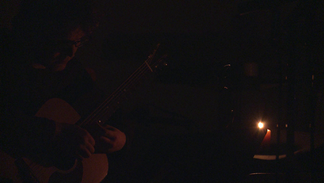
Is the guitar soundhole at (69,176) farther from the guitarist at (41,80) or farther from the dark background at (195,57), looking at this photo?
the dark background at (195,57)

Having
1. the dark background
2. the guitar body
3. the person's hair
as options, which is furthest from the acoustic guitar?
the dark background

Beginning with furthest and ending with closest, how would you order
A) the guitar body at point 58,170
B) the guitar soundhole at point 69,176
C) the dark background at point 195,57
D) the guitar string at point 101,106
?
the dark background at point 195,57, the guitar string at point 101,106, the guitar soundhole at point 69,176, the guitar body at point 58,170

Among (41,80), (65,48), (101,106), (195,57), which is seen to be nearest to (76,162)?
(101,106)

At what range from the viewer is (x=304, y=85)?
4.58ft

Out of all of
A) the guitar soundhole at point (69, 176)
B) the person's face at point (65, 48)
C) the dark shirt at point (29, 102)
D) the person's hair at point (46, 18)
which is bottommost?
the guitar soundhole at point (69, 176)

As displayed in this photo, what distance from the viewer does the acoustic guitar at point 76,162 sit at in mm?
876

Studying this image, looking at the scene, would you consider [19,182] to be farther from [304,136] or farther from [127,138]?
[304,136]

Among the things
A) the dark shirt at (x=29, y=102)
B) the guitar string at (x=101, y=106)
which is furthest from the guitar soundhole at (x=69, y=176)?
the guitar string at (x=101, y=106)

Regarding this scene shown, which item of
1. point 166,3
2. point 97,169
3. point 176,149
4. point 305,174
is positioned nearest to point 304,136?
point 305,174

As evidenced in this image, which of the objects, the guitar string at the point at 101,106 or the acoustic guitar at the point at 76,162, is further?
the guitar string at the point at 101,106

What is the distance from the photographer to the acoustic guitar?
88cm

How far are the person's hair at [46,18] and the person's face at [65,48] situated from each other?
0.03 meters

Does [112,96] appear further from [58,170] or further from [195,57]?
[195,57]

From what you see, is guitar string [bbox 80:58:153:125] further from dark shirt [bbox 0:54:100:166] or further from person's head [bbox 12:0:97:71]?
person's head [bbox 12:0:97:71]
